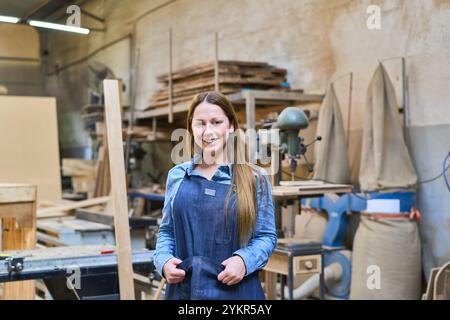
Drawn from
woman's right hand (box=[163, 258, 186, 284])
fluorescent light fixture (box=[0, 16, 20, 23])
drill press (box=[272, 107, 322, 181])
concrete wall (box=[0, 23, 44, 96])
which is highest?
fluorescent light fixture (box=[0, 16, 20, 23])

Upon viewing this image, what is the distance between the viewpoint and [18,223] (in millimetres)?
2143

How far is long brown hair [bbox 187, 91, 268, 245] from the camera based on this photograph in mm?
1060

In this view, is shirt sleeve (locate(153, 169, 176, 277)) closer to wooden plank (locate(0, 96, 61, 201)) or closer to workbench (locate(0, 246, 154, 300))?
workbench (locate(0, 246, 154, 300))

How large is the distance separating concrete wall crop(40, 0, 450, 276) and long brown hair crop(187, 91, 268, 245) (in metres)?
0.69

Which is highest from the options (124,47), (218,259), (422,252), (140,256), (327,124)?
(124,47)

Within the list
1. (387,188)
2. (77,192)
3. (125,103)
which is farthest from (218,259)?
(77,192)

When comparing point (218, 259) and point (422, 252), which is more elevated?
point (218, 259)

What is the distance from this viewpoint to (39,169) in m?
2.66

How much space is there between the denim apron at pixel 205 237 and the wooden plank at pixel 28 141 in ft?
4.87

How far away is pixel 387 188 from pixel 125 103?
250 centimetres

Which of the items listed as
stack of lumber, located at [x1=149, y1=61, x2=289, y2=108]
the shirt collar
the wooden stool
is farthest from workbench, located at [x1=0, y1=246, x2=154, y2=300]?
stack of lumber, located at [x1=149, y1=61, x2=289, y2=108]

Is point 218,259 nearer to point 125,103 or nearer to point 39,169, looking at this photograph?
point 39,169

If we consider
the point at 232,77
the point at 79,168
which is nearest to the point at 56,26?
the point at 232,77
